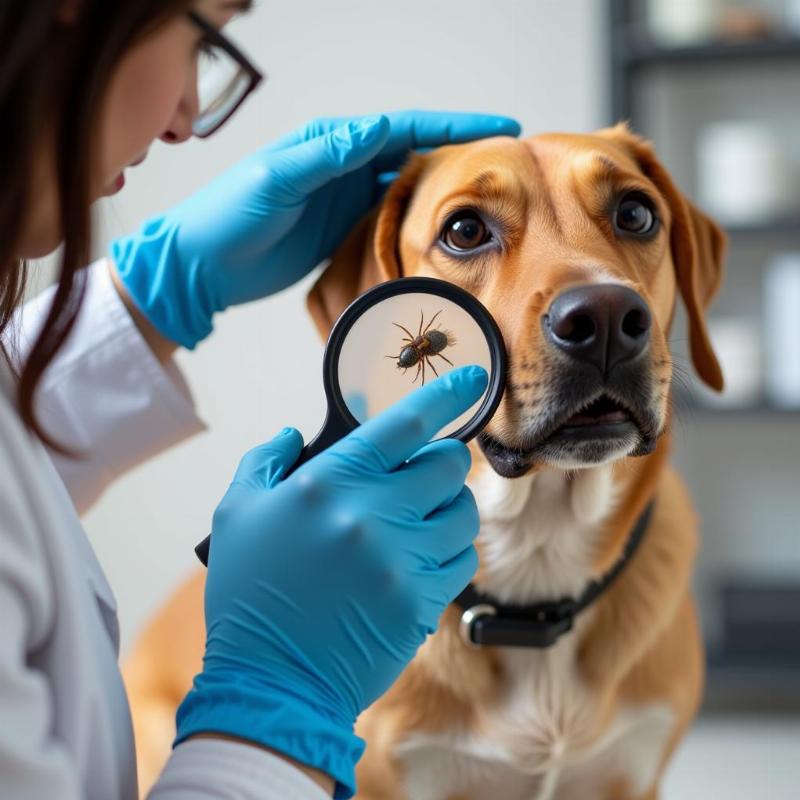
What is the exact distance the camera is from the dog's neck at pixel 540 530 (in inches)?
45.7

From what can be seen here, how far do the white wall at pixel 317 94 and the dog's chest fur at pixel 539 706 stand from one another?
1.70 meters

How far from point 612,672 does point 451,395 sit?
0.50 m

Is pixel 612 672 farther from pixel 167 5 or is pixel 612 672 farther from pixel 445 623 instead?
pixel 167 5

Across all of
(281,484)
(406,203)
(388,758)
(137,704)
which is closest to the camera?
(281,484)

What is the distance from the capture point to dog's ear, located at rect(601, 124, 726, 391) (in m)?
1.27

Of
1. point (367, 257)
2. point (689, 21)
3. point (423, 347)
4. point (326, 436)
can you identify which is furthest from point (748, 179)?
point (326, 436)

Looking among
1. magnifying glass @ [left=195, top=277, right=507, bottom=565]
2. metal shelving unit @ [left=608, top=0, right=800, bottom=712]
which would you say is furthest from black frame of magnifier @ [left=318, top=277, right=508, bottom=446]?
metal shelving unit @ [left=608, top=0, right=800, bottom=712]

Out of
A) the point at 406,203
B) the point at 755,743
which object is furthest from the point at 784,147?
the point at 406,203

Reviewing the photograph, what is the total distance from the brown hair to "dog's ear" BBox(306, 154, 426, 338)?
588 millimetres

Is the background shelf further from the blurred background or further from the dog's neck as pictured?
the dog's neck

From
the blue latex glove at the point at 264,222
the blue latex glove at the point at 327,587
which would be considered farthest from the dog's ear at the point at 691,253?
the blue latex glove at the point at 327,587

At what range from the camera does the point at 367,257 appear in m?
1.26

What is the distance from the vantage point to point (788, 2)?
2.86 meters

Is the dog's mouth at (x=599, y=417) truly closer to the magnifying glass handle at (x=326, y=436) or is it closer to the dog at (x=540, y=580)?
the dog at (x=540, y=580)
